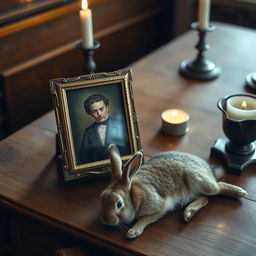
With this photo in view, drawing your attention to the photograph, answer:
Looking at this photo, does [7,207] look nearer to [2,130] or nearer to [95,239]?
[95,239]

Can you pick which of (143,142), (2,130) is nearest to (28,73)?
(2,130)

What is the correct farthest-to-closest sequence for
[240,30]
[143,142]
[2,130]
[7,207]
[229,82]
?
[240,30], [2,130], [229,82], [143,142], [7,207]

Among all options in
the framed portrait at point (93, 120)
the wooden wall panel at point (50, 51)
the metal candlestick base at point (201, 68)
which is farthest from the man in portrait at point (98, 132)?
the wooden wall panel at point (50, 51)

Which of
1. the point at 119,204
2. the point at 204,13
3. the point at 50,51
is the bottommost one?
the point at 50,51

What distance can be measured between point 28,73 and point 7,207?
2.66 feet

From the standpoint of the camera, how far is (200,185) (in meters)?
1.08

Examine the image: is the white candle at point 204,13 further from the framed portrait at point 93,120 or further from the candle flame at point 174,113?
the framed portrait at point 93,120

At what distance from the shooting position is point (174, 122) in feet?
4.45

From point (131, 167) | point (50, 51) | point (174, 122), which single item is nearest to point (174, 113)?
point (174, 122)

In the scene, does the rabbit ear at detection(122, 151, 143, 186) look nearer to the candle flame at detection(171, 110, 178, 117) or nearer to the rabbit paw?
the rabbit paw

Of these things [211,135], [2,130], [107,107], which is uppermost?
[107,107]

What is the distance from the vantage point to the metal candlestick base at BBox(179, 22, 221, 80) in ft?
5.39

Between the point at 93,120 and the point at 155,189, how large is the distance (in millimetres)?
214

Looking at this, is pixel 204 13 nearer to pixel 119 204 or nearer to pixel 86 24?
pixel 86 24
